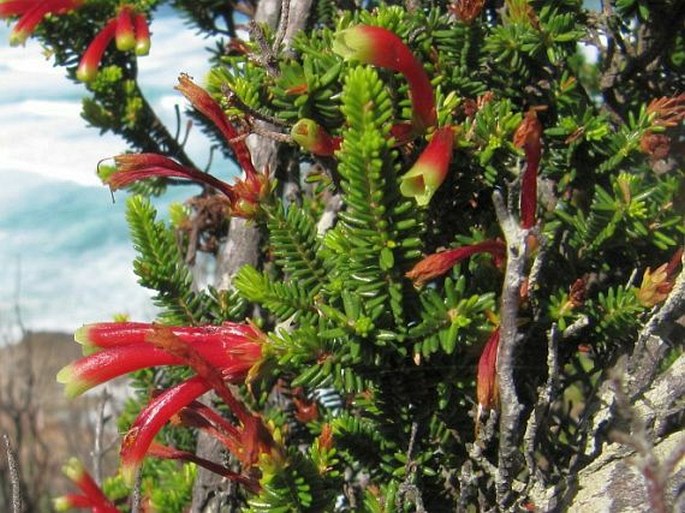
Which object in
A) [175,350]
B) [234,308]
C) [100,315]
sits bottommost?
[100,315]

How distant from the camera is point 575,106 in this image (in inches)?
43.7

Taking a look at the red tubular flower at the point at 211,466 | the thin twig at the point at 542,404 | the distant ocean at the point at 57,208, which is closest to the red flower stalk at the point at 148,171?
the red tubular flower at the point at 211,466

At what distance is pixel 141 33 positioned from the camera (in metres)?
1.61

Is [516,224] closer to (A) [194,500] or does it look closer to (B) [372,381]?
(B) [372,381]

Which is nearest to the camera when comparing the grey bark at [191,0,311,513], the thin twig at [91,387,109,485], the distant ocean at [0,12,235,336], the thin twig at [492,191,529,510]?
the thin twig at [492,191,529,510]

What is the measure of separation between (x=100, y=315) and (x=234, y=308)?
3.49 m

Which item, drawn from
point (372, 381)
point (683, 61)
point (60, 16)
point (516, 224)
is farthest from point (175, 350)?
point (60, 16)

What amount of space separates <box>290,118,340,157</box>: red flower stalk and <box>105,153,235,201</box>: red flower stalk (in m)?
0.16

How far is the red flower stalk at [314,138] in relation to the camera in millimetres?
951

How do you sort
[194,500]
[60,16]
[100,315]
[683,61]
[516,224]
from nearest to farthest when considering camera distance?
1. [516,224]
2. [683,61]
3. [194,500]
4. [60,16]
5. [100,315]

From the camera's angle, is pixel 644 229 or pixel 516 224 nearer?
pixel 516 224

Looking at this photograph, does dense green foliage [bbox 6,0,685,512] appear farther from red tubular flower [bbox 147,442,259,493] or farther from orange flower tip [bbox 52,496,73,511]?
orange flower tip [bbox 52,496,73,511]

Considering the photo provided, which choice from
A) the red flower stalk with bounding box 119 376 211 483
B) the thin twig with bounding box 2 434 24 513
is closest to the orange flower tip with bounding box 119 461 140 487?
the red flower stalk with bounding box 119 376 211 483

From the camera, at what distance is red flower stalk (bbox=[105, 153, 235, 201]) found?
1.08 m
